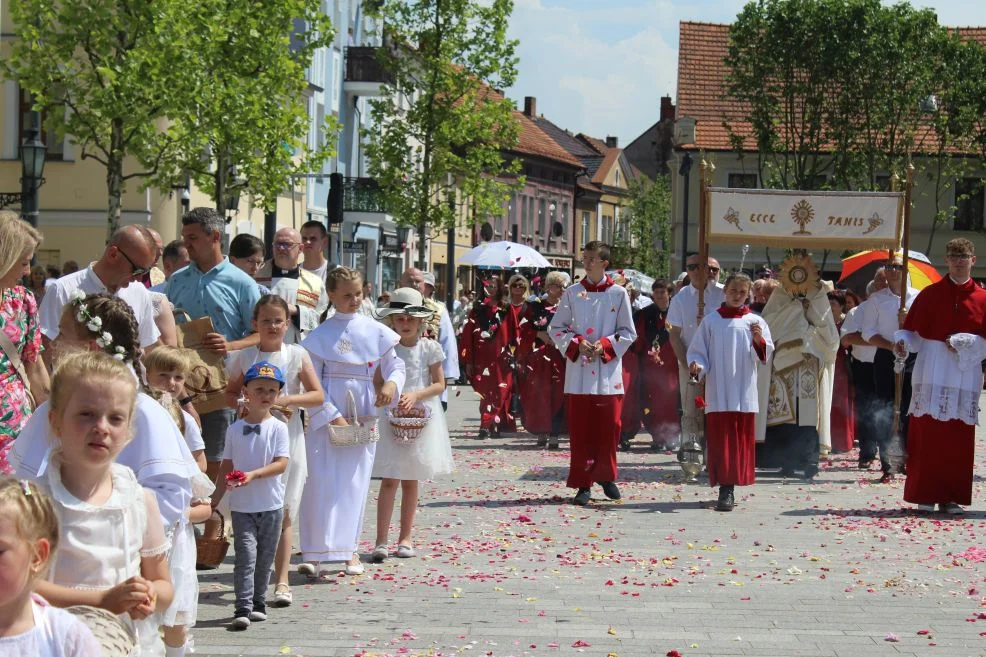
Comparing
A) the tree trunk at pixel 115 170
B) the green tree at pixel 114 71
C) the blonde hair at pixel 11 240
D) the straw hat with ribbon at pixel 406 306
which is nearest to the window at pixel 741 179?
the green tree at pixel 114 71

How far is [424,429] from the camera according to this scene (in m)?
10.6

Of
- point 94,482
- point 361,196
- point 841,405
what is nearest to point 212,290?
point 94,482

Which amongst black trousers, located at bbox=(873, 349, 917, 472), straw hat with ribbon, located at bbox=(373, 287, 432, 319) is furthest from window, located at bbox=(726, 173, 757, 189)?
straw hat with ribbon, located at bbox=(373, 287, 432, 319)

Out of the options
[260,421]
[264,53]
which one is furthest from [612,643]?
[264,53]

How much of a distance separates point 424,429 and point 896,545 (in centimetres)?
324

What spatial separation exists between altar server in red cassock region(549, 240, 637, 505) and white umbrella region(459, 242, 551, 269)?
18.0 meters

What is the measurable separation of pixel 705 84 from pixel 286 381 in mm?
56020

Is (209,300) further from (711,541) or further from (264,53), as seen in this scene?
(264,53)

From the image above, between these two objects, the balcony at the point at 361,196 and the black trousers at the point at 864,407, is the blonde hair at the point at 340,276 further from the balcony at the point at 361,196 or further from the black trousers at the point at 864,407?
the balcony at the point at 361,196

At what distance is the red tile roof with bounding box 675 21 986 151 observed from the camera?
62.4 m

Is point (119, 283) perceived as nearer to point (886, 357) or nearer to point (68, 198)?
point (886, 357)

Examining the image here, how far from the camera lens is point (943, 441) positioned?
43.0 feet

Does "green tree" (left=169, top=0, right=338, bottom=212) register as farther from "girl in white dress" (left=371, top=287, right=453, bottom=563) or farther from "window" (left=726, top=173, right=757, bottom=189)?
"window" (left=726, top=173, right=757, bottom=189)

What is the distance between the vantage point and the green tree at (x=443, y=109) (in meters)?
41.4
